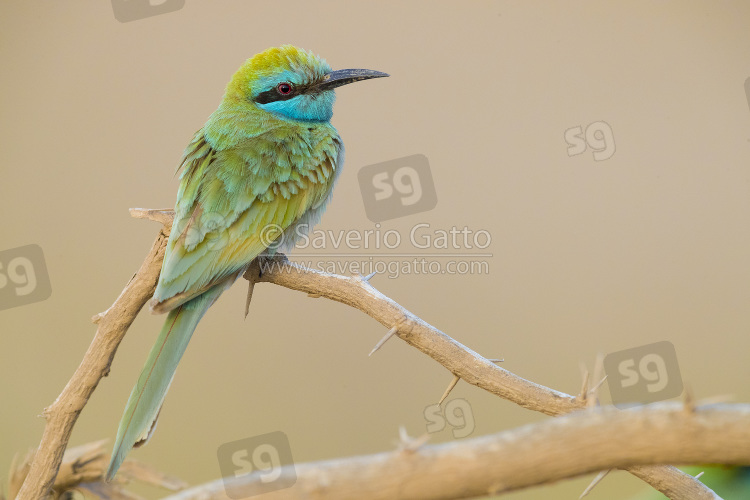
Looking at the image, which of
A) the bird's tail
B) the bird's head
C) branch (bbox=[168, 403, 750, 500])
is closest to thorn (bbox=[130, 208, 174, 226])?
the bird's tail

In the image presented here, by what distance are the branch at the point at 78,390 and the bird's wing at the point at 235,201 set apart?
136 millimetres

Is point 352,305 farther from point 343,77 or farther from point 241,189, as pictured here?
point 343,77

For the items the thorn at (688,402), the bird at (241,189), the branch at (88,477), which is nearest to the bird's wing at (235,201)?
the bird at (241,189)

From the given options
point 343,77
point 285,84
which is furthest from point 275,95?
point 343,77

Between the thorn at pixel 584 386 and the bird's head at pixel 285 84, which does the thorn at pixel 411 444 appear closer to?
the thorn at pixel 584 386

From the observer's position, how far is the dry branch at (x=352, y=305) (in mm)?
1508

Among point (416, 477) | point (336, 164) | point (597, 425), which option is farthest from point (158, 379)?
point (597, 425)

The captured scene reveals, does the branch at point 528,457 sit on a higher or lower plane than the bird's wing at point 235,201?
lower

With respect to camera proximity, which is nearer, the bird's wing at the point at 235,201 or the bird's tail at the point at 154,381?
the bird's tail at the point at 154,381

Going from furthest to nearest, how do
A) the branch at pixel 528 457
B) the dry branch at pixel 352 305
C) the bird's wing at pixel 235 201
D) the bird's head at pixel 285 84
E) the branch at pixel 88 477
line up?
1. the bird's head at pixel 285 84
2. the branch at pixel 88 477
3. the bird's wing at pixel 235 201
4. the dry branch at pixel 352 305
5. the branch at pixel 528 457

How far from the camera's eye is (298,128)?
216 centimetres

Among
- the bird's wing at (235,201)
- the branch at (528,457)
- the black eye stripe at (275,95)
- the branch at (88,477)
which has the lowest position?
the branch at (88,477)

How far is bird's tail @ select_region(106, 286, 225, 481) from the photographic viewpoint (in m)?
1.62

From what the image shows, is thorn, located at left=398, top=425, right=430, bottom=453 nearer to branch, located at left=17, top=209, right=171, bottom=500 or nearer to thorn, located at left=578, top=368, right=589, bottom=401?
thorn, located at left=578, top=368, right=589, bottom=401
